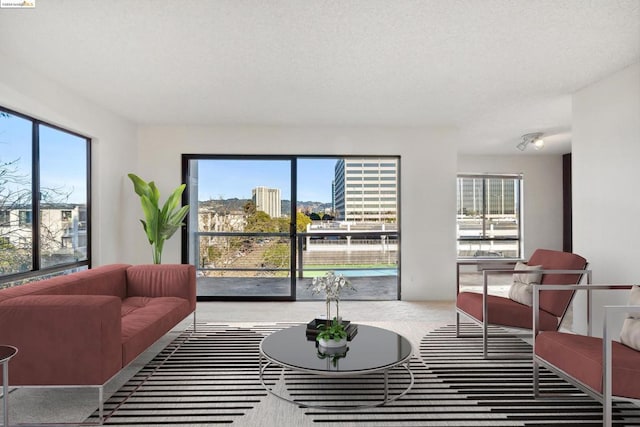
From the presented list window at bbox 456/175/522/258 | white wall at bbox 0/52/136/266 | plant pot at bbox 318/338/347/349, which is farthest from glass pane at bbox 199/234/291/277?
window at bbox 456/175/522/258

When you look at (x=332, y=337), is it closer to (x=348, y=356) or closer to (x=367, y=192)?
(x=348, y=356)

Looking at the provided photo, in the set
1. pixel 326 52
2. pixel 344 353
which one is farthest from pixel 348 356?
pixel 326 52

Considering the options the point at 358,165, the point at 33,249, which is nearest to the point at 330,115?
the point at 358,165

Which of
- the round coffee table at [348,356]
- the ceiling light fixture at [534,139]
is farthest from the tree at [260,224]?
the ceiling light fixture at [534,139]

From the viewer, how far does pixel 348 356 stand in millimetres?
2619

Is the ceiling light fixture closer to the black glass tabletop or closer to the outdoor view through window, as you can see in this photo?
the outdoor view through window

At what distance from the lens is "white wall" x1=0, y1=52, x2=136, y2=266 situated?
3.35 metres

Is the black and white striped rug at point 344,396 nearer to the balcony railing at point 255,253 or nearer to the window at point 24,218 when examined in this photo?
the window at point 24,218

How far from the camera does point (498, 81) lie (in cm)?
378

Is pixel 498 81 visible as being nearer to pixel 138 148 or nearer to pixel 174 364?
pixel 174 364

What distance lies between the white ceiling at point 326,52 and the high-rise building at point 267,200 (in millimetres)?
1232

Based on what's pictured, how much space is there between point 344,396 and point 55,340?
172cm

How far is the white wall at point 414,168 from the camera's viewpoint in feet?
18.5

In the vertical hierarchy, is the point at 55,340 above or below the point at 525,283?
below
